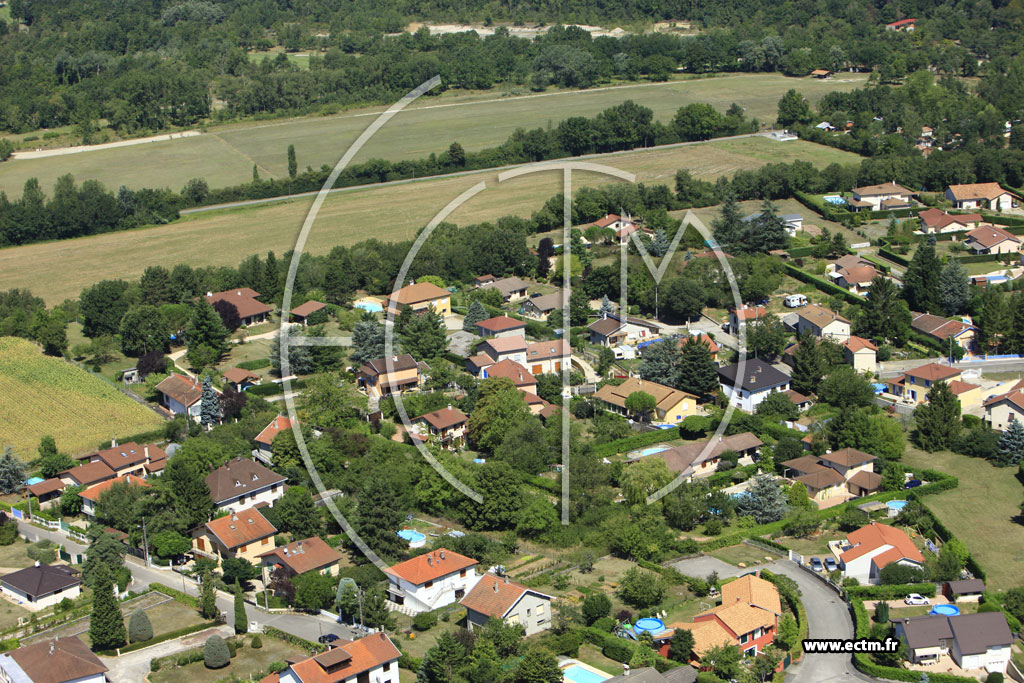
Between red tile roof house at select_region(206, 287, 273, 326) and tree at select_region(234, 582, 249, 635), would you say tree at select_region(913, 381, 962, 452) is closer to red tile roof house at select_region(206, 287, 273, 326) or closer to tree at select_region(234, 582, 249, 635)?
tree at select_region(234, 582, 249, 635)

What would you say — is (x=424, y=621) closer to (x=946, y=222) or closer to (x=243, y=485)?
(x=243, y=485)

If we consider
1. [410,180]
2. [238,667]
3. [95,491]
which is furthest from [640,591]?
[410,180]

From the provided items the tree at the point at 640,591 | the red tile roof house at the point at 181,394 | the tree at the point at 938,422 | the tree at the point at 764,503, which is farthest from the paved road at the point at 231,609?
the tree at the point at 938,422

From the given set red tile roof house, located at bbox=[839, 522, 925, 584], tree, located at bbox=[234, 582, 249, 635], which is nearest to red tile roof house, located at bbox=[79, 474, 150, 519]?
tree, located at bbox=[234, 582, 249, 635]

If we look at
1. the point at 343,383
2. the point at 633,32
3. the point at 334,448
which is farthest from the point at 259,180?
the point at 633,32

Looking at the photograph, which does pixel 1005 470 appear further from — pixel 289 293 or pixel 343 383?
pixel 289 293

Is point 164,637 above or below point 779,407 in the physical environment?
below
